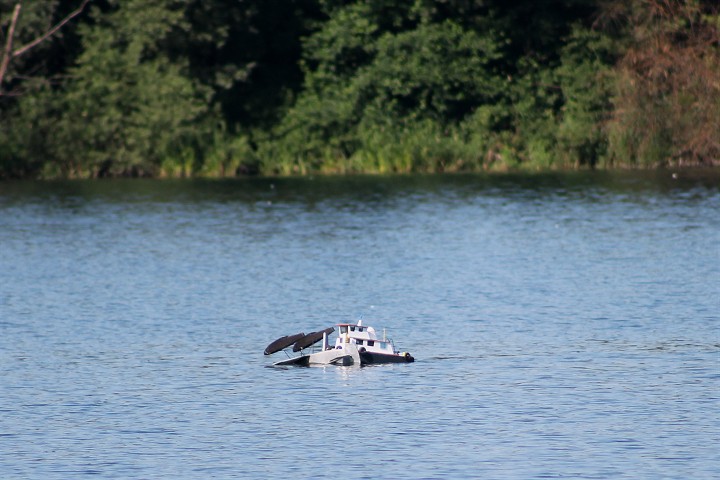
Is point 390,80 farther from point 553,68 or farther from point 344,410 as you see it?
point 344,410

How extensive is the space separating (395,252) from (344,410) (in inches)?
948

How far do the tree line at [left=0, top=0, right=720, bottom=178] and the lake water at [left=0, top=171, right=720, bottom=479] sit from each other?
1195cm

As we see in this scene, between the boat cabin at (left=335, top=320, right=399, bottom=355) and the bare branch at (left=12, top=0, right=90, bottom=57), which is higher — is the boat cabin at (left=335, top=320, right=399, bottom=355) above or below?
below

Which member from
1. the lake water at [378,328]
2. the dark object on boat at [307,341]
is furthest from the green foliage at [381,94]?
the dark object on boat at [307,341]

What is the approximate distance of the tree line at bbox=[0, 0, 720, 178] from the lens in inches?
2987

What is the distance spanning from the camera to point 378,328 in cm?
3531

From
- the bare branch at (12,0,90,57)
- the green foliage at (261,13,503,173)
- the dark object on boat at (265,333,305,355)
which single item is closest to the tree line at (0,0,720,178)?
the green foliage at (261,13,503,173)

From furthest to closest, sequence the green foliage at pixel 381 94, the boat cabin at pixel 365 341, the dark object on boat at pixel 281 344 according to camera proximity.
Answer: the green foliage at pixel 381 94, the boat cabin at pixel 365 341, the dark object on boat at pixel 281 344

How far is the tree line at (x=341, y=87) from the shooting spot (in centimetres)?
7588

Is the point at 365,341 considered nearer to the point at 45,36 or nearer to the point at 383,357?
the point at 383,357

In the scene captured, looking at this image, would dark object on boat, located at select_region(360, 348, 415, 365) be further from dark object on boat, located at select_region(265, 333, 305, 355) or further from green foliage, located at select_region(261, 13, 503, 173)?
green foliage, located at select_region(261, 13, 503, 173)

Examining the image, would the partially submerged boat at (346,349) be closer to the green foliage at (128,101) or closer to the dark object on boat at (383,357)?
the dark object on boat at (383,357)

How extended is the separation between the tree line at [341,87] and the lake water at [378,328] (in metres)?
12.0

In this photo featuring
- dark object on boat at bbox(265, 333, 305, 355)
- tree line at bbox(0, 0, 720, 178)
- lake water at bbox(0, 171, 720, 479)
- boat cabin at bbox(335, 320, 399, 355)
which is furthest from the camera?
tree line at bbox(0, 0, 720, 178)
